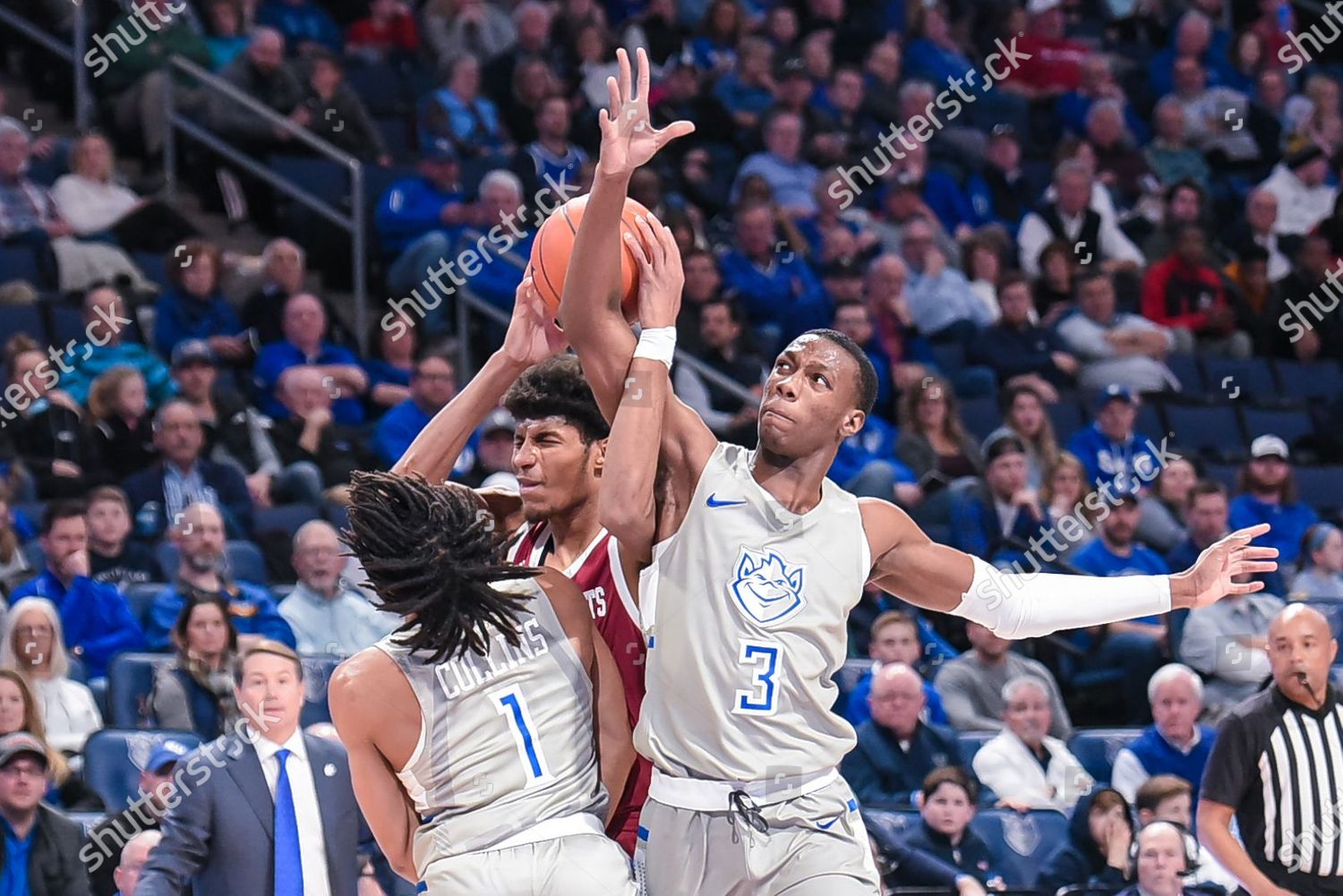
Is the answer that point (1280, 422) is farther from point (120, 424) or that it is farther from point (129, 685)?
point (129, 685)

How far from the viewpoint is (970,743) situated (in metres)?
8.16

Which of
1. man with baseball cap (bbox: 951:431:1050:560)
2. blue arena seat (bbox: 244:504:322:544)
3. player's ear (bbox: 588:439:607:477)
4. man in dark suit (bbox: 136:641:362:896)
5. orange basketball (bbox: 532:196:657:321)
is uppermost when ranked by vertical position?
man with baseball cap (bbox: 951:431:1050:560)

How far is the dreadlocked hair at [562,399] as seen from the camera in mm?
4469

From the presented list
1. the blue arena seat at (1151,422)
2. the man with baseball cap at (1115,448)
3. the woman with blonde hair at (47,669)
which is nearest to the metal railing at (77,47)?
the woman with blonde hair at (47,669)

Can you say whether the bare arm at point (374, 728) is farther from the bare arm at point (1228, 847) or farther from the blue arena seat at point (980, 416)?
the blue arena seat at point (980, 416)

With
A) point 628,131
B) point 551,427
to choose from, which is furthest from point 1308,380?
point 628,131

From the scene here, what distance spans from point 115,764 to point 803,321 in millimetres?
5269

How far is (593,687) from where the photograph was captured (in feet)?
13.9

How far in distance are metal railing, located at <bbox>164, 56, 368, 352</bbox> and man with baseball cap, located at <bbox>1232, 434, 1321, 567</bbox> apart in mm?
4625

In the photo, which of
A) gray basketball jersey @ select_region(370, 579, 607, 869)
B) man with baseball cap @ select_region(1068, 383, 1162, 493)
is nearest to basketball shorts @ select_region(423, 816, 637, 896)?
gray basketball jersey @ select_region(370, 579, 607, 869)

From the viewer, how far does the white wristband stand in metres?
4.12

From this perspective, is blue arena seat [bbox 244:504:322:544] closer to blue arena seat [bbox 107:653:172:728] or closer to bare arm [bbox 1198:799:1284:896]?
blue arena seat [bbox 107:653:172:728]

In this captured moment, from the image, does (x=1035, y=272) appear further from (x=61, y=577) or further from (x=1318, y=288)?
(x=61, y=577)

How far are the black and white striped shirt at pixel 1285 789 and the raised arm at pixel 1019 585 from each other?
1.87 m
